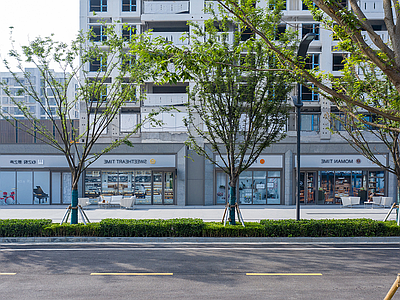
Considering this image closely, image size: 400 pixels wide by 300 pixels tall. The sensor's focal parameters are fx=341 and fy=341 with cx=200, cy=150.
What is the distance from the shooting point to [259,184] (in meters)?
24.0

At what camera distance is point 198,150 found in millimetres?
13414

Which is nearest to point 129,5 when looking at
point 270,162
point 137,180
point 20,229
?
point 137,180

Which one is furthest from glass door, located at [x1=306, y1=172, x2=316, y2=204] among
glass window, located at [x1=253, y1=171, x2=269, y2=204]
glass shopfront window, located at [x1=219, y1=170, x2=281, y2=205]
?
glass window, located at [x1=253, y1=171, x2=269, y2=204]

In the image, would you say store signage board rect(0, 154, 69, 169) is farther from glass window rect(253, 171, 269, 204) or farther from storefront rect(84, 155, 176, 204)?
glass window rect(253, 171, 269, 204)

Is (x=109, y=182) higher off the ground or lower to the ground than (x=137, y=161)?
lower

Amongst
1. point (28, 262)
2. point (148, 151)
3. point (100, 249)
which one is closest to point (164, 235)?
point (100, 249)

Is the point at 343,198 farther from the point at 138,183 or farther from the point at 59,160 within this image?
the point at 59,160

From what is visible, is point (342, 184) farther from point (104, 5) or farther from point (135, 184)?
point (104, 5)

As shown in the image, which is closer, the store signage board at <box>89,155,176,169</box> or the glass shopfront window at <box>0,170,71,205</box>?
the store signage board at <box>89,155,176,169</box>

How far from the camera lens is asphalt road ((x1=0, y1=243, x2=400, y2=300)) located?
24.3 ft

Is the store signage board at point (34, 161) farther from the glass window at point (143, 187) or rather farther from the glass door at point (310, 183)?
the glass door at point (310, 183)

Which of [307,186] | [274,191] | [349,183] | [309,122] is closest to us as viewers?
[274,191]

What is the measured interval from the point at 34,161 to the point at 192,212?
466 inches

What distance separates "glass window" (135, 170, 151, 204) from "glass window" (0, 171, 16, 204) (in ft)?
28.1
